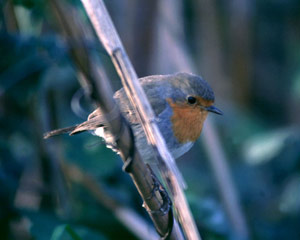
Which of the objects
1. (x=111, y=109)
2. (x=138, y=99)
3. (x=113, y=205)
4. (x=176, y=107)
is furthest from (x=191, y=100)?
(x=111, y=109)

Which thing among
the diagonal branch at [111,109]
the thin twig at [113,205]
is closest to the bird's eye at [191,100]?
the thin twig at [113,205]

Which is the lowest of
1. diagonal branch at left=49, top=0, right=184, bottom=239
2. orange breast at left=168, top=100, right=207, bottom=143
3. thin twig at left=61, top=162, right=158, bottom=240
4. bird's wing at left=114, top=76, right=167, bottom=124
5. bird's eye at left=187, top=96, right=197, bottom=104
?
thin twig at left=61, top=162, right=158, bottom=240

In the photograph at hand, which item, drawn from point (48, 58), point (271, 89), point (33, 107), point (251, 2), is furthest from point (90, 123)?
point (271, 89)

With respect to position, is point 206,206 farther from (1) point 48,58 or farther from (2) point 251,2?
(2) point 251,2

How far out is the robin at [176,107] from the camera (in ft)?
8.38

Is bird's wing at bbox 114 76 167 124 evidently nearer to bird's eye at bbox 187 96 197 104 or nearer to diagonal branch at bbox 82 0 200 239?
bird's eye at bbox 187 96 197 104

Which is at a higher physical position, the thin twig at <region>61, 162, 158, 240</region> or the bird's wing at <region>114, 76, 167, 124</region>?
the bird's wing at <region>114, 76, 167, 124</region>

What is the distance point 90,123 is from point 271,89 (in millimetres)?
3880

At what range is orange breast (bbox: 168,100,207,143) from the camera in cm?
258

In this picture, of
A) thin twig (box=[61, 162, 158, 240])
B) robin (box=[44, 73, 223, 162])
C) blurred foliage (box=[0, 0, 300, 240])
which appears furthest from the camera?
thin twig (box=[61, 162, 158, 240])

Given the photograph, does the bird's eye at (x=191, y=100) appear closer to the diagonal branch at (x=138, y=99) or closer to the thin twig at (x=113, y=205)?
the thin twig at (x=113, y=205)

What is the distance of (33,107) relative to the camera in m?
3.17

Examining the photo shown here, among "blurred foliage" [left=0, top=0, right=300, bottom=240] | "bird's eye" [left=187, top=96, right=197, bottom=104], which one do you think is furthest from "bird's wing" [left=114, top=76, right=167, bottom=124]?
"blurred foliage" [left=0, top=0, right=300, bottom=240]

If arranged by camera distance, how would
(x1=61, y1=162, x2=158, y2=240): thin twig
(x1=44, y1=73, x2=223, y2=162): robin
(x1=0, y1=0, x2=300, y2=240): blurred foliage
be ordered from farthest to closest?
(x1=61, y1=162, x2=158, y2=240): thin twig
(x1=0, y1=0, x2=300, y2=240): blurred foliage
(x1=44, y1=73, x2=223, y2=162): robin
